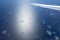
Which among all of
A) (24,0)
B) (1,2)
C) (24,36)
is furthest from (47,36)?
(1,2)

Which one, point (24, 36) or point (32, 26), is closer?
point (24, 36)

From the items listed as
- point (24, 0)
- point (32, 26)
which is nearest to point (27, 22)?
point (32, 26)

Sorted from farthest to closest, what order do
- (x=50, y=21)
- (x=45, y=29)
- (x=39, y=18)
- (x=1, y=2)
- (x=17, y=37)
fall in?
(x=1, y=2)
(x=39, y=18)
(x=50, y=21)
(x=45, y=29)
(x=17, y=37)

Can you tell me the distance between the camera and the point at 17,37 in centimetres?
132

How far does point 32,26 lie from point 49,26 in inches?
10.8

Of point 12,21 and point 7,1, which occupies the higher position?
point 7,1

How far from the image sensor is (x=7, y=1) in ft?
9.27

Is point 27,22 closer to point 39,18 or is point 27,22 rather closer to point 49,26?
point 39,18

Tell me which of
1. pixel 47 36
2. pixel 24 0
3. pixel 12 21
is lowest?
pixel 47 36

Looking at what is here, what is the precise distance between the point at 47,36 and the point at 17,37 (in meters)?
0.41

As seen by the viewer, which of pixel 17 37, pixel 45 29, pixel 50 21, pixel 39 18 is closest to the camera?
pixel 17 37

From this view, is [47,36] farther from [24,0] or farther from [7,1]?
[7,1]

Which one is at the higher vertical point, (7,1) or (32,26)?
(7,1)

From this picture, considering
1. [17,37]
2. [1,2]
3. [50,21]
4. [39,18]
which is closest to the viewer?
[17,37]
